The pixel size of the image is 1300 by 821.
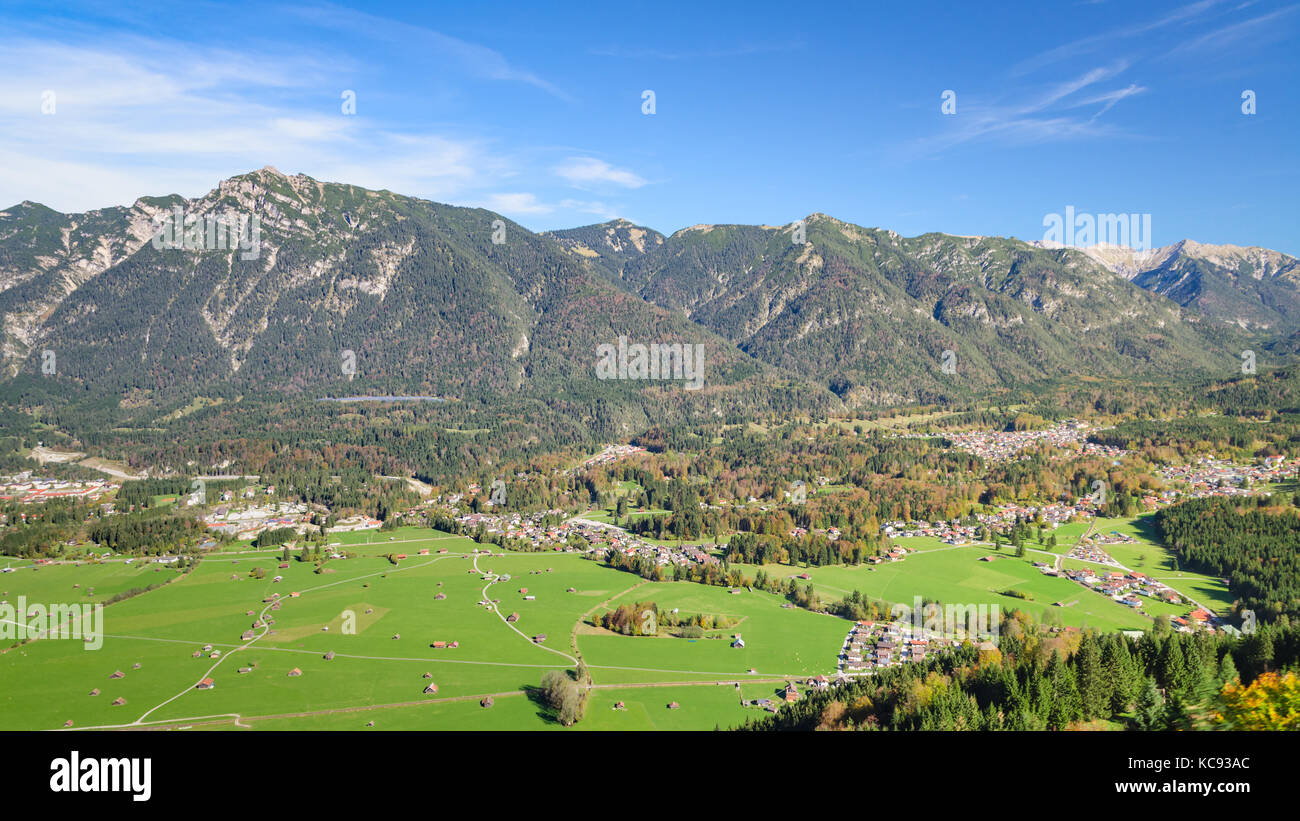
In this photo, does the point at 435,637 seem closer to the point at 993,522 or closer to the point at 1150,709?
the point at 1150,709

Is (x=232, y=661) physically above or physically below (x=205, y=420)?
below

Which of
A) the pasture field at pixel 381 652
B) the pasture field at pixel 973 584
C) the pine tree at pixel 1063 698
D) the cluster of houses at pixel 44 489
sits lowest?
the pasture field at pixel 381 652

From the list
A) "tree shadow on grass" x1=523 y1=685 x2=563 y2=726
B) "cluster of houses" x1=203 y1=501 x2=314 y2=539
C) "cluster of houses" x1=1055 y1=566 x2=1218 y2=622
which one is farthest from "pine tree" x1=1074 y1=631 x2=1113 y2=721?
"cluster of houses" x1=203 y1=501 x2=314 y2=539

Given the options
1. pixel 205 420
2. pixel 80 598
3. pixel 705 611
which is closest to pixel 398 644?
pixel 705 611

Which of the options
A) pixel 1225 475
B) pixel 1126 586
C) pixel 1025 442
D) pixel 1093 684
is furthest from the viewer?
pixel 1025 442

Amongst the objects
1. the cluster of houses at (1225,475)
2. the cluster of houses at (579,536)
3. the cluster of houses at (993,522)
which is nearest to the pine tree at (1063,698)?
the cluster of houses at (579,536)

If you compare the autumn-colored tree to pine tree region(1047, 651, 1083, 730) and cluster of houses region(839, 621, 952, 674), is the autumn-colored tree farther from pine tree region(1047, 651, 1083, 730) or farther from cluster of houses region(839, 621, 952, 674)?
cluster of houses region(839, 621, 952, 674)

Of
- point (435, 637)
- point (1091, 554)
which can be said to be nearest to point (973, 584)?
point (1091, 554)

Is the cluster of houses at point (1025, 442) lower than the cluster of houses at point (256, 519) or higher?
higher

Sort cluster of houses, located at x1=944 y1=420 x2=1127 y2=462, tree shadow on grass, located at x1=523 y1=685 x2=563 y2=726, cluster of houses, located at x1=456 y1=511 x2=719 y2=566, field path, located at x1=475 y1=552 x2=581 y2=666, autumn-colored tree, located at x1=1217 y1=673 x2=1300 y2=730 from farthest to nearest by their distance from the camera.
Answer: cluster of houses, located at x1=944 y1=420 x2=1127 y2=462, cluster of houses, located at x1=456 y1=511 x2=719 y2=566, field path, located at x1=475 y1=552 x2=581 y2=666, tree shadow on grass, located at x1=523 y1=685 x2=563 y2=726, autumn-colored tree, located at x1=1217 y1=673 x2=1300 y2=730

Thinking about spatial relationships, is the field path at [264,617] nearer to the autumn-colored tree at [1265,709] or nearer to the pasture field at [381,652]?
the pasture field at [381,652]
